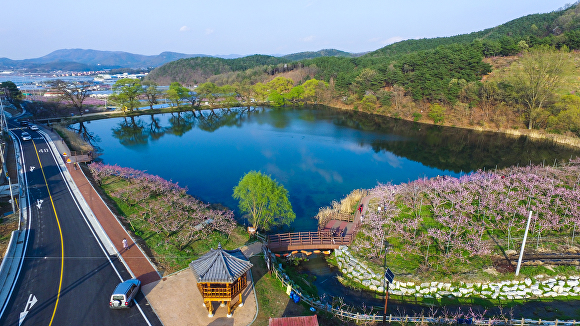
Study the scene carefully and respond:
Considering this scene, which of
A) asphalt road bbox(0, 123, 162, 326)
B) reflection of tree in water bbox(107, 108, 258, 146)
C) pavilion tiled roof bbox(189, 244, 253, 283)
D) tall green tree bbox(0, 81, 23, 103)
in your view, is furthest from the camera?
tall green tree bbox(0, 81, 23, 103)

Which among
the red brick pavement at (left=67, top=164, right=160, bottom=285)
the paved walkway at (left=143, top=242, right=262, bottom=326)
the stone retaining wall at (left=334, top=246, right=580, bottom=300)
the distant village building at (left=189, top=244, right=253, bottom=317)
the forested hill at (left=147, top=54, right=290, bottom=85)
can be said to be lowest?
the stone retaining wall at (left=334, top=246, right=580, bottom=300)

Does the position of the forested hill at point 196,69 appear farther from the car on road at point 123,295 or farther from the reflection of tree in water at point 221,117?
the car on road at point 123,295

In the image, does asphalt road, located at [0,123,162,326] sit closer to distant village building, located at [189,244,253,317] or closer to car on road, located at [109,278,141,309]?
car on road, located at [109,278,141,309]

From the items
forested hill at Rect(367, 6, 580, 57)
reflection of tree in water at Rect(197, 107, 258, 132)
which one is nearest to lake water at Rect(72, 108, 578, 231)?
reflection of tree in water at Rect(197, 107, 258, 132)

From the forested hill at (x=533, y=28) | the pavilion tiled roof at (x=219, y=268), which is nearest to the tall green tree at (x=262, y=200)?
the pavilion tiled roof at (x=219, y=268)

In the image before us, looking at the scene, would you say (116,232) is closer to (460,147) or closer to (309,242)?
(309,242)

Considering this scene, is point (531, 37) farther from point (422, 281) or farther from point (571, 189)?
point (422, 281)

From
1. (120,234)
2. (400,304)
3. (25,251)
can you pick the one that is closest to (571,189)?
(400,304)

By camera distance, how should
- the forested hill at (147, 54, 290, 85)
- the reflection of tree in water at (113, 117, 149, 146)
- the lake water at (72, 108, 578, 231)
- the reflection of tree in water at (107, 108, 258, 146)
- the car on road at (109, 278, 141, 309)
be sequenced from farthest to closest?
the forested hill at (147, 54, 290, 85), the reflection of tree in water at (107, 108, 258, 146), the reflection of tree in water at (113, 117, 149, 146), the lake water at (72, 108, 578, 231), the car on road at (109, 278, 141, 309)
